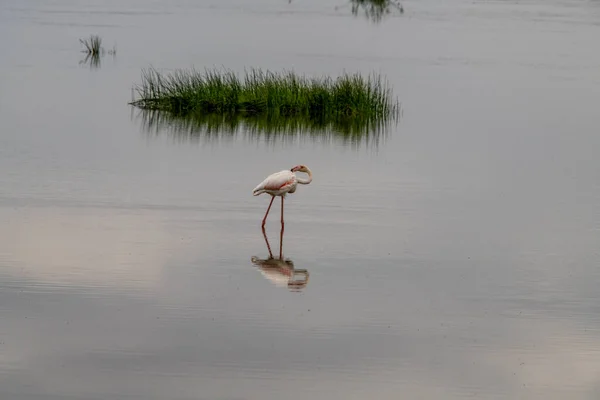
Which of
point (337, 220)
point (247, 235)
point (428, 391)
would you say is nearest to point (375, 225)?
point (337, 220)

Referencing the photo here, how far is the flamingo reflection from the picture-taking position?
14.2 metres

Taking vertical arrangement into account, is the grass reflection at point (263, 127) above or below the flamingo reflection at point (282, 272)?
below

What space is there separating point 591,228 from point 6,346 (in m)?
9.12

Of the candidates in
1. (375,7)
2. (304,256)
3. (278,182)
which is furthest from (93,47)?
(375,7)

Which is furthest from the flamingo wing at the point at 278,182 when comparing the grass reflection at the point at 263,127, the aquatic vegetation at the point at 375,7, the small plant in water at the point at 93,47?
the aquatic vegetation at the point at 375,7

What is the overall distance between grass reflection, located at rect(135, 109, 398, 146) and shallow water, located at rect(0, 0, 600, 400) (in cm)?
29

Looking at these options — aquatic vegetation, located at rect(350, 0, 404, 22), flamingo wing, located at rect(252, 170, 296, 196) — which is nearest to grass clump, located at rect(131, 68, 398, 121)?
flamingo wing, located at rect(252, 170, 296, 196)

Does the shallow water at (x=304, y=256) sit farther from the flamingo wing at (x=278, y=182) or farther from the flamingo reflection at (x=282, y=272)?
the flamingo wing at (x=278, y=182)

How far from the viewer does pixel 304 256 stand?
50.9 feet

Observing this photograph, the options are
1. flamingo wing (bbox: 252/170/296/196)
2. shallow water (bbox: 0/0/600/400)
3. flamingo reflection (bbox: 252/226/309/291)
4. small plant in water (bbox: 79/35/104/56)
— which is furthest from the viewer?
small plant in water (bbox: 79/35/104/56)

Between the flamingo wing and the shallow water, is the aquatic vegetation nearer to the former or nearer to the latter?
the shallow water

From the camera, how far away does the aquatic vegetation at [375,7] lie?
238 ft

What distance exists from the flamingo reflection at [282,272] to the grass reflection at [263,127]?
11.4 meters

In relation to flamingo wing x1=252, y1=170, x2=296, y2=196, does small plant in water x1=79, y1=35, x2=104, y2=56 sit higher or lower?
lower
